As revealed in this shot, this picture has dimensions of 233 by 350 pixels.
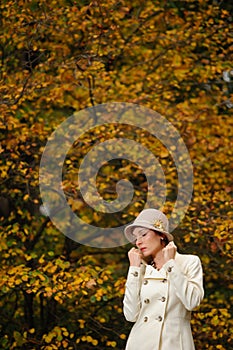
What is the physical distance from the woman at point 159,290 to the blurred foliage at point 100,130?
7.09 ft

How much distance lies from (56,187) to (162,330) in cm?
321

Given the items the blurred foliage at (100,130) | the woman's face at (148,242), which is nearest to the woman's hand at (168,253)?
the woman's face at (148,242)

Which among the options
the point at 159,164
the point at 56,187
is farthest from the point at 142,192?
the point at 56,187

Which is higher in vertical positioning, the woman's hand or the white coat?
the woman's hand

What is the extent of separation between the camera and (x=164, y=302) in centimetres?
467

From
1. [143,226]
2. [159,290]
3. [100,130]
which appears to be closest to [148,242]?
[143,226]

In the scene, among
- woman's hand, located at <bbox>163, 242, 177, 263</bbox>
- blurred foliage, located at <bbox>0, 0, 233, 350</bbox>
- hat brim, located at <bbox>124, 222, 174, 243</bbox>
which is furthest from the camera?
blurred foliage, located at <bbox>0, 0, 233, 350</bbox>

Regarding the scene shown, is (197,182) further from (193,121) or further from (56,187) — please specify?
(56,187)

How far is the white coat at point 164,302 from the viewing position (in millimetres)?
4520

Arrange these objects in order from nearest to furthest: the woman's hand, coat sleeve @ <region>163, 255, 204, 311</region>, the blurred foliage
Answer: coat sleeve @ <region>163, 255, 204, 311</region>
the woman's hand
the blurred foliage

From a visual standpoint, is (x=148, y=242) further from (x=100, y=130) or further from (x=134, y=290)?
(x=100, y=130)

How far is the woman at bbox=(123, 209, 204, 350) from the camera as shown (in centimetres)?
455

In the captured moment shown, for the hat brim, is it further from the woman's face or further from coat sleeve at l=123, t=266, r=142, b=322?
coat sleeve at l=123, t=266, r=142, b=322

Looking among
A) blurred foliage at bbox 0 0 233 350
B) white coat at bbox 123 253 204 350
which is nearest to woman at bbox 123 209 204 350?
white coat at bbox 123 253 204 350
